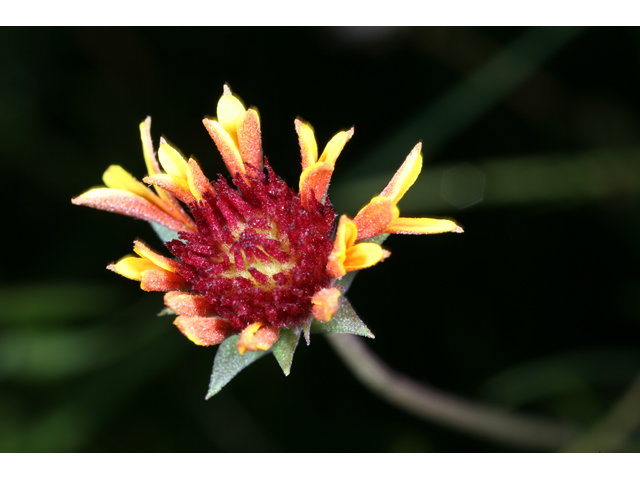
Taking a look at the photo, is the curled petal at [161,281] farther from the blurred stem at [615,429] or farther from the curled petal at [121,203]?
the blurred stem at [615,429]

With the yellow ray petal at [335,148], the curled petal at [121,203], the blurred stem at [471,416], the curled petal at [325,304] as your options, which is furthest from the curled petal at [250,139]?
the blurred stem at [471,416]

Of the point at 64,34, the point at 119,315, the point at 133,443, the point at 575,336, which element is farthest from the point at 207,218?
the point at 64,34

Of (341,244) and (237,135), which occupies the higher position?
(237,135)

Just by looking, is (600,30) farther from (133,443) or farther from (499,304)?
(133,443)

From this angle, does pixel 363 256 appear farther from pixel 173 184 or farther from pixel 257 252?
pixel 173 184

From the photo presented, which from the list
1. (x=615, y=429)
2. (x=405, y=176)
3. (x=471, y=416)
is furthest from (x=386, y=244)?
(x=405, y=176)

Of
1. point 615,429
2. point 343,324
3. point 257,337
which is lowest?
point 615,429
